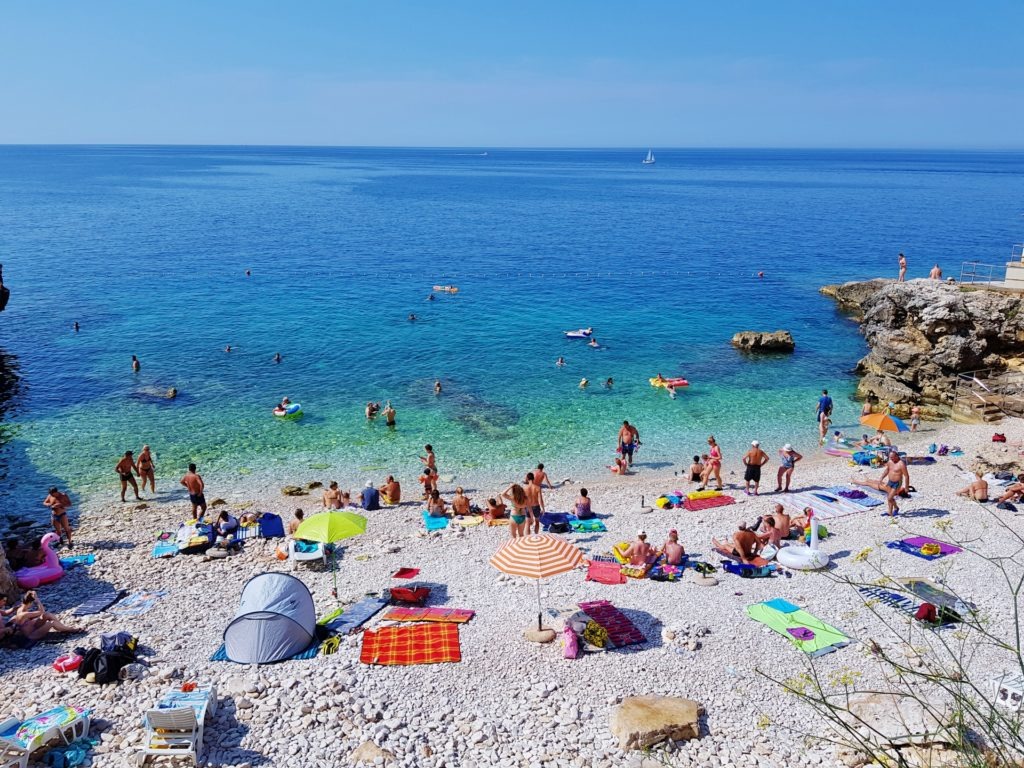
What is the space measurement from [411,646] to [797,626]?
713cm

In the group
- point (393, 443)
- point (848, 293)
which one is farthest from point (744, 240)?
point (393, 443)

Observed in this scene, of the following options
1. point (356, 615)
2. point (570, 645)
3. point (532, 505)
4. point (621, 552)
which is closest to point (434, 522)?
point (532, 505)

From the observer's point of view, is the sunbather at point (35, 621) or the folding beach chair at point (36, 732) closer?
the folding beach chair at point (36, 732)

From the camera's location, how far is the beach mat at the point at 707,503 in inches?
803

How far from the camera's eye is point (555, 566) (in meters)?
13.5

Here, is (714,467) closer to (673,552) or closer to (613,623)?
(673,552)

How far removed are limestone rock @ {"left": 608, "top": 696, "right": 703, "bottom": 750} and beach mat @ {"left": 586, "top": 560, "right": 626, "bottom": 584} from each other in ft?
14.3

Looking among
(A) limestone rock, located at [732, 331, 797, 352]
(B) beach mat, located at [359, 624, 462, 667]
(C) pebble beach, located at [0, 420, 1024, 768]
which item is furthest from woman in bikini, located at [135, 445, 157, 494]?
(A) limestone rock, located at [732, 331, 797, 352]

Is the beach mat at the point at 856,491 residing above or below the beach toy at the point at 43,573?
above

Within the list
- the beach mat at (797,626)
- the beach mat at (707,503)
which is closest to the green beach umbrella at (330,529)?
the beach mat at (797,626)

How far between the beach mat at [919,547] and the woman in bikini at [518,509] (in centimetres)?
860

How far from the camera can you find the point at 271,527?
18.7 metres

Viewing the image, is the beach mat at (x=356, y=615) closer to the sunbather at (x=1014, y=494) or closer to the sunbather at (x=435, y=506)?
the sunbather at (x=435, y=506)

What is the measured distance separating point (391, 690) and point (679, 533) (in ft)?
30.5
